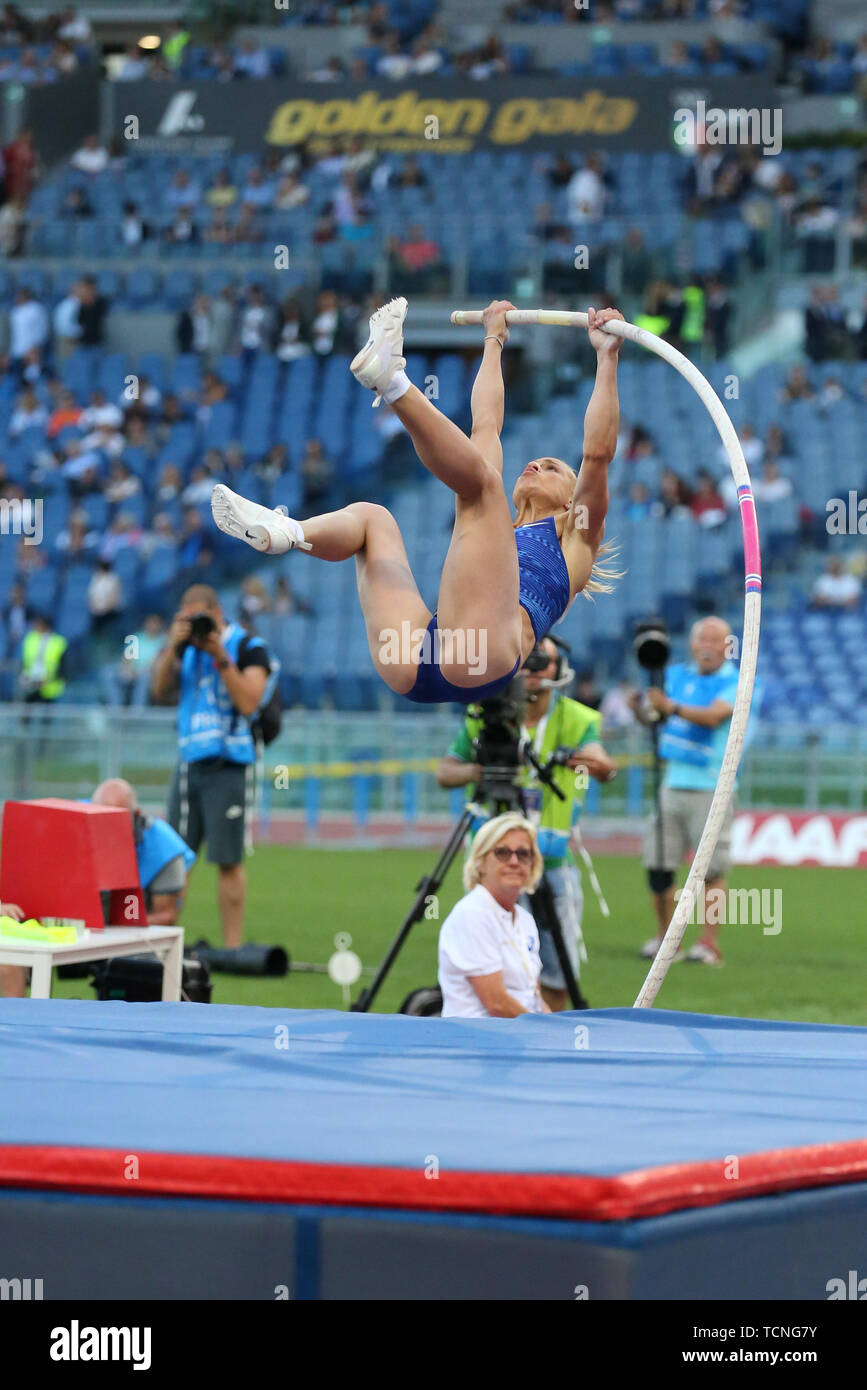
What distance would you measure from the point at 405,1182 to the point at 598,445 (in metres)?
2.40

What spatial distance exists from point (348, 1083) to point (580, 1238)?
0.95 meters

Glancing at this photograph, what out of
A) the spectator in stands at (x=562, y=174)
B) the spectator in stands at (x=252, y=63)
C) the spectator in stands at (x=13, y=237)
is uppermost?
the spectator in stands at (x=252, y=63)

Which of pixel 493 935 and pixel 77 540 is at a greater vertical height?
pixel 77 540

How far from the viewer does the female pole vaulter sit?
4023mm

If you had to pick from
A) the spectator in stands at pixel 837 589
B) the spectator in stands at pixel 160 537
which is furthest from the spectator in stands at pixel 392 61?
the spectator in stands at pixel 837 589

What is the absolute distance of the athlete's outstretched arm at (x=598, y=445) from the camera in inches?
185

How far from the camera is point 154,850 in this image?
6328 mm

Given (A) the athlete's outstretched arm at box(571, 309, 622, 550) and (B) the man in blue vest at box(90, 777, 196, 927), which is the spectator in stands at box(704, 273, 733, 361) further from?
(A) the athlete's outstretched arm at box(571, 309, 622, 550)

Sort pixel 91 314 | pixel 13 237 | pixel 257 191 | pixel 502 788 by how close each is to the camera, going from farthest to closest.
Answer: pixel 257 191 → pixel 13 237 → pixel 91 314 → pixel 502 788

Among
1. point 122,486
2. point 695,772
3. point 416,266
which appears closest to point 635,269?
point 416,266

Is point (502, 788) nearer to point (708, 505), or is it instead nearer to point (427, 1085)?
point (427, 1085)

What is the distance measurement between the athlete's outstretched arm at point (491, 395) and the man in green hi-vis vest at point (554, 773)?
1400 millimetres

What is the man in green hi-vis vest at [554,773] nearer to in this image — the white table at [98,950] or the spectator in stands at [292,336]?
the white table at [98,950]

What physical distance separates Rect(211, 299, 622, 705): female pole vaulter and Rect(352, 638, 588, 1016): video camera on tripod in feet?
3.47
